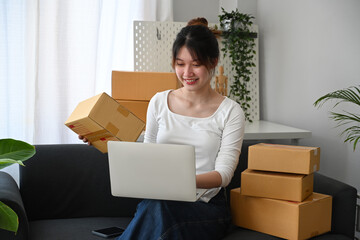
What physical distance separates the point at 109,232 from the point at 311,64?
171 cm

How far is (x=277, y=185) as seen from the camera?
6.02 ft

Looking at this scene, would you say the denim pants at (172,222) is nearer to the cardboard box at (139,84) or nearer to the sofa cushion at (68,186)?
the sofa cushion at (68,186)

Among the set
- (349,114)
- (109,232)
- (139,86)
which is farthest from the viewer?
(139,86)

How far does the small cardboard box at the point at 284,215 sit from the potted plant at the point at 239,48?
5.05ft

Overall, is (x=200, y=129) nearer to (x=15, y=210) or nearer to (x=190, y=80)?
(x=190, y=80)

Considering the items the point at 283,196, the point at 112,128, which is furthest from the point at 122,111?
the point at 283,196

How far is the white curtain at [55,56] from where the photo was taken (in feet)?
10.5

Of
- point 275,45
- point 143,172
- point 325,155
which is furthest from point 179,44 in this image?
point 275,45

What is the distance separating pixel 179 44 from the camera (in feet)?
6.45

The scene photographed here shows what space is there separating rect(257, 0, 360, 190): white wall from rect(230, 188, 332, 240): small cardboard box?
2.19 feet

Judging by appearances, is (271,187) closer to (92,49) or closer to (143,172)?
(143,172)

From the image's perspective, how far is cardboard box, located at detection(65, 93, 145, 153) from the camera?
1.93 metres

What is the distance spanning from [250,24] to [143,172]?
219 cm

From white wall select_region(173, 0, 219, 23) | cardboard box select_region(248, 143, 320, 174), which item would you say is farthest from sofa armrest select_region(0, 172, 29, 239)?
white wall select_region(173, 0, 219, 23)
